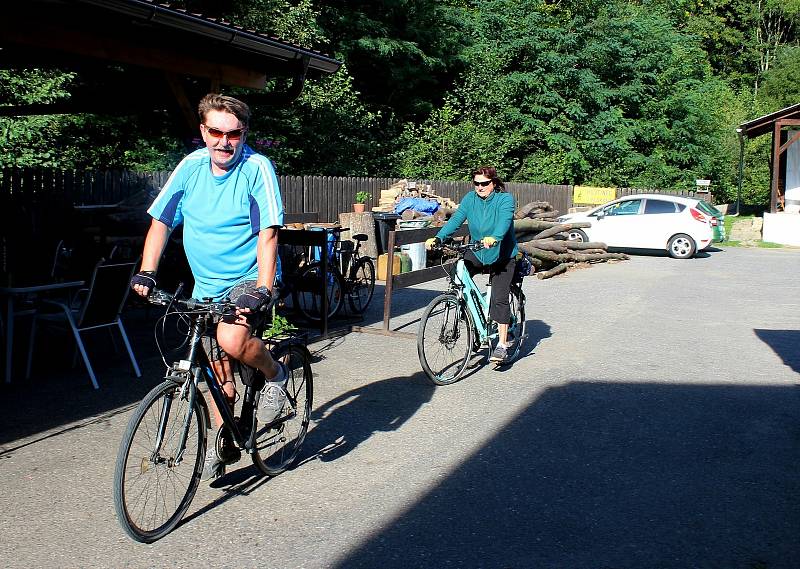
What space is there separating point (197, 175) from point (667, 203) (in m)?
19.7

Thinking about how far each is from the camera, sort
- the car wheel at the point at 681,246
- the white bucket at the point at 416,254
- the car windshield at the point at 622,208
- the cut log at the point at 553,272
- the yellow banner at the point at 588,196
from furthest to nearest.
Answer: the yellow banner at the point at 588,196 → the car windshield at the point at 622,208 → the car wheel at the point at 681,246 → the cut log at the point at 553,272 → the white bucket at the point at 416,254

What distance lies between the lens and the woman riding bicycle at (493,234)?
7824mm

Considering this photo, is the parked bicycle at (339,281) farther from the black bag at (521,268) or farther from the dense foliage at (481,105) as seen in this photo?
the dense foliage at (481,105)

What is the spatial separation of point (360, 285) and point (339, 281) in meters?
0.75

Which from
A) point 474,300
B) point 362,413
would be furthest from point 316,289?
point 362,413

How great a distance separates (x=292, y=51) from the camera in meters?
8.85

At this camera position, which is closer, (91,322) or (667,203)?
(91,322)

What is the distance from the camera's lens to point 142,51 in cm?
816

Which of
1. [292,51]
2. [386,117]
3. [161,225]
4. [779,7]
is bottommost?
[161,225]

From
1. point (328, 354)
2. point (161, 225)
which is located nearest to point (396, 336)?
point (328, 354)

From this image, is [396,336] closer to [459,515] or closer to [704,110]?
[459,515]

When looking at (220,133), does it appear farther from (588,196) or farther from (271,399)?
(588,196)

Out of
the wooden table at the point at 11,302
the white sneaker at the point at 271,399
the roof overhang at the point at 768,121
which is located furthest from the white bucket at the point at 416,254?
the roof overhang at the point at 768,121

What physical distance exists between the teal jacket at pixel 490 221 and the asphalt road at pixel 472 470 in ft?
3.83
